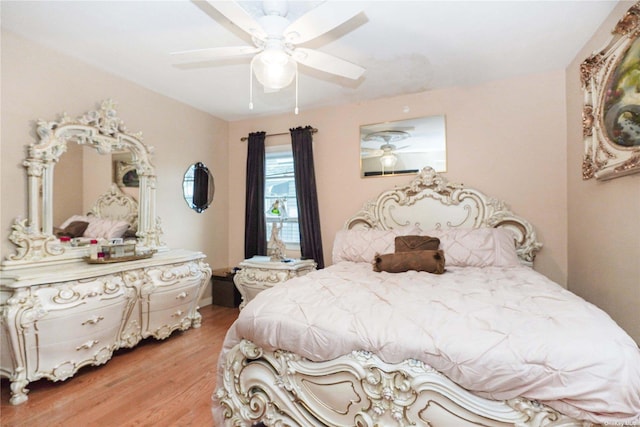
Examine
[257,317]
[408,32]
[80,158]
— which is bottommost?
[257,317]

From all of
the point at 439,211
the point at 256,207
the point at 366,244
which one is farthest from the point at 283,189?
the point at 439,211

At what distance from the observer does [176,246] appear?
3.52 meters

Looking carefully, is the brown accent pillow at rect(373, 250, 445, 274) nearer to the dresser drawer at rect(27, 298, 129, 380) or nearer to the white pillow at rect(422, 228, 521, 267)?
the white pillow at rect(422, 228, 521, 267)

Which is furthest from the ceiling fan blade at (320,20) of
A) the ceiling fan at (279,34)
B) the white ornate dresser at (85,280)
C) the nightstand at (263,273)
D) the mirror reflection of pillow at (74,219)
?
the mirror reflection of pillow at (74,219)

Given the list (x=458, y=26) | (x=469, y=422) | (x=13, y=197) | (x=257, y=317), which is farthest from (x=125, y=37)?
(x=469, y=422)

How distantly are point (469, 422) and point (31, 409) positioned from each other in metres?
2.45

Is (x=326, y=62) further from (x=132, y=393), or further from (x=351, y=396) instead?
(x=132, y=393)

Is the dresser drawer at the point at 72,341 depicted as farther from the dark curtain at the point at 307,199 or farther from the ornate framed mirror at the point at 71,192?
the dark curtain at the point at 307,199

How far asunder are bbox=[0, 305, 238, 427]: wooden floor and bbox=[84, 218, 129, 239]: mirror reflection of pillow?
105 cm

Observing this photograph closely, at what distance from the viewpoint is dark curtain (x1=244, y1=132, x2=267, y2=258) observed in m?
3.94

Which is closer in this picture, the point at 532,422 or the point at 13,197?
the point at 532,422

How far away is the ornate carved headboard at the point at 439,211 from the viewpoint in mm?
2850

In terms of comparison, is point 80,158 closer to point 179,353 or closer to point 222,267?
point 179,353

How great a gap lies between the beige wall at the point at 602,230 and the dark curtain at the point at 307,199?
7.99 ft
